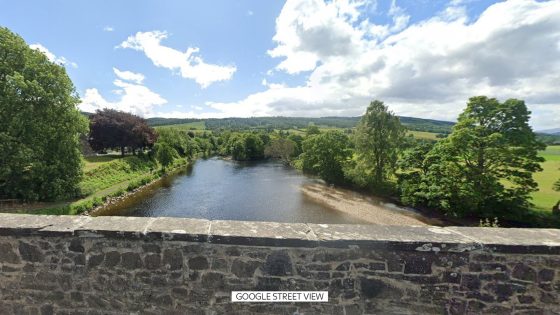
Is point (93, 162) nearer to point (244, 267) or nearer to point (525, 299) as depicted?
point (244, 267)

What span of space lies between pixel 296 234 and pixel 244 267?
597 millimetres

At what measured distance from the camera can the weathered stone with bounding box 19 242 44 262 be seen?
278cm

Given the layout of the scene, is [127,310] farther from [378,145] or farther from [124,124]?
[124,124]

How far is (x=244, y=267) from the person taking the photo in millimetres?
2652

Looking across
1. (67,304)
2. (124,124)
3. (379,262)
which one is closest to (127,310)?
(67,304)

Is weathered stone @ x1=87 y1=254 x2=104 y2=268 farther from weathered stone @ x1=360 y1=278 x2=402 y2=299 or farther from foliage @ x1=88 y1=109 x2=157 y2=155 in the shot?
foliage @ x1=88 y1=109 x2=157 y2=155

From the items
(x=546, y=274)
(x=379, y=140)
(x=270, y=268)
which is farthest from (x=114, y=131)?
(x=546, y=274)

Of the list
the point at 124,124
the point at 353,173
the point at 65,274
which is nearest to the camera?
the point at 65,274

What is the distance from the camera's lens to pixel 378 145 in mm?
26875

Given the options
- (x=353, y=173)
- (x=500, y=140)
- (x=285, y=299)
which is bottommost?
(x=353, y=173)

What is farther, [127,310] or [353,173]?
[353,173]

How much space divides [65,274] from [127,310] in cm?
74

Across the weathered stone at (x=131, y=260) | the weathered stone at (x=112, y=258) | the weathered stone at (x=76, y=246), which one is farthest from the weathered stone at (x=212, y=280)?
the weathered stone at (x=76, y=246)

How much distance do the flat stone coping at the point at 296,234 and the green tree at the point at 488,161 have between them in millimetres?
16954
